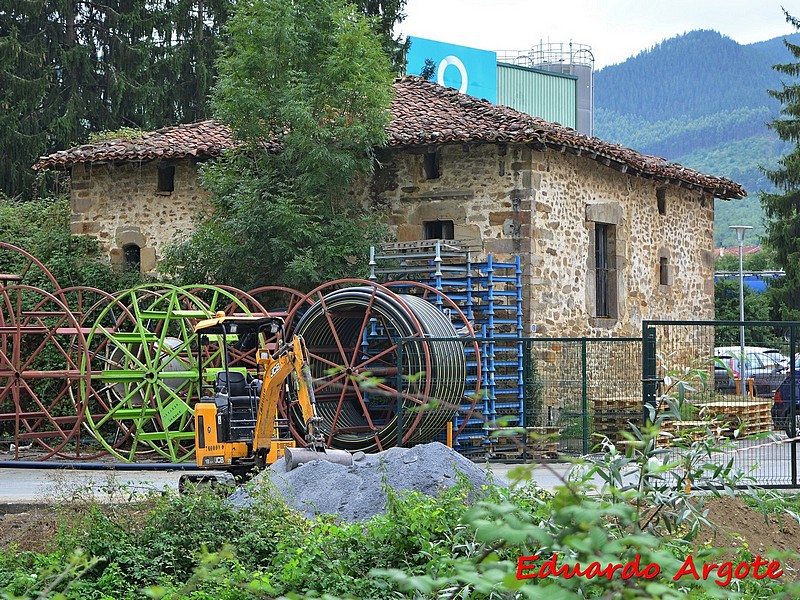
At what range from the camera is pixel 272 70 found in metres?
18.8

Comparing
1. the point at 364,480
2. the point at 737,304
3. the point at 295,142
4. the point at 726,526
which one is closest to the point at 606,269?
the point at 295,142

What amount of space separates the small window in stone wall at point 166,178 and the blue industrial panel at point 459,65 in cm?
1455

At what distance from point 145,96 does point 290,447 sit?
22856 mm

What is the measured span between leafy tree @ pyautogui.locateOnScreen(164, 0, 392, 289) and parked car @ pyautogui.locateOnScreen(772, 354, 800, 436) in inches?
295

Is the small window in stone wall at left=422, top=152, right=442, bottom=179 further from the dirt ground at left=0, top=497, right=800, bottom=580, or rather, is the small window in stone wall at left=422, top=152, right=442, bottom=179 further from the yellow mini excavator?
the dirt ground at left=0, top=497, right=800, bottom=580

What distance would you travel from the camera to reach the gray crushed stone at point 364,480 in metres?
10.2

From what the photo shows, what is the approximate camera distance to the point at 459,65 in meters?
39.1

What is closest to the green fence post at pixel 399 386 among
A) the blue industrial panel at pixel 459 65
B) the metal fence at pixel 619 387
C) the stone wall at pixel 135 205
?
the metal fence at pixel 619 387

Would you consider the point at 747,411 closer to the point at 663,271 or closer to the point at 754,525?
the point at 754,525

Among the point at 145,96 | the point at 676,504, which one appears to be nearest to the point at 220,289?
the point at 676,504

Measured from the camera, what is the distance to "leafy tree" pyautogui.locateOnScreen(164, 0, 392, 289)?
1828cm

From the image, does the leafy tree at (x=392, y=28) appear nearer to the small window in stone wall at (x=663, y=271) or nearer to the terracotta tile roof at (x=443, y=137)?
the terracotta tile roof at (x=443, y=137)

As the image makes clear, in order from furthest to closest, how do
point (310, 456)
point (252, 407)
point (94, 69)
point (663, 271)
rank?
1. point (94, 69)
2. point (663, 271)
3. point (252, 407)
4. point (310, 456)

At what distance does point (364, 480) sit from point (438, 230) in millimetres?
9319
